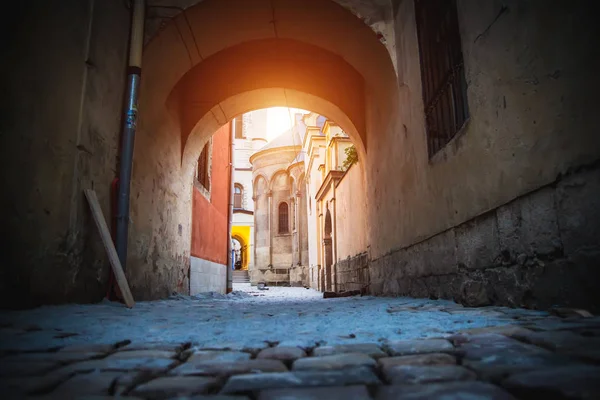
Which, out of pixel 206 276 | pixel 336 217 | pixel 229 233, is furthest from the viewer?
pixel 336 217

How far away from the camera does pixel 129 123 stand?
4375mm

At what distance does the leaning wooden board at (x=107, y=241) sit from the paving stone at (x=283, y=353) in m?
A: 2.58

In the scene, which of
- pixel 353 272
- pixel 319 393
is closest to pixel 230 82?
pixel 353 272

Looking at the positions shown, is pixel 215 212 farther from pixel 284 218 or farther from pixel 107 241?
pixel 284 218

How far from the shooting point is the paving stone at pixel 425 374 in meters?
1.20

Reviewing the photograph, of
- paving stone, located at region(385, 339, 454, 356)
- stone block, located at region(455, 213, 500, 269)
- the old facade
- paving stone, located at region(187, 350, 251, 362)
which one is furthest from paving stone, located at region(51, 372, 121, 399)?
stone block, located at region(455, 213, 500, 269)

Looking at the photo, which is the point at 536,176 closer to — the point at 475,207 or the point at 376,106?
the point at 475,207

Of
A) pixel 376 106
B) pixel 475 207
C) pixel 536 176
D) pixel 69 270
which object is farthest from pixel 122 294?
pixel 376 106

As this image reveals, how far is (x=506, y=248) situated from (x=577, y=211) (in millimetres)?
679

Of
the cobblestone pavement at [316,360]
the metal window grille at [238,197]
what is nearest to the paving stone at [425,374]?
the cobblestone pavement at [316,360]

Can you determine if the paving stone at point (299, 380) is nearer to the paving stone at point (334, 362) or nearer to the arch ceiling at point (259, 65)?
the paving stone at point (334, 362)

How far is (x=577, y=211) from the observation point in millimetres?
1914

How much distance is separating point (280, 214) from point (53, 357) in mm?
27584

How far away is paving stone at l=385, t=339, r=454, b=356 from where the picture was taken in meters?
1.55
